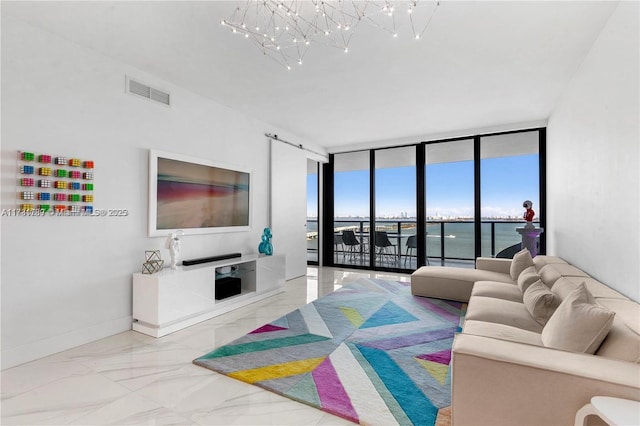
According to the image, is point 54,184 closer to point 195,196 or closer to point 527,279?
point 195,196

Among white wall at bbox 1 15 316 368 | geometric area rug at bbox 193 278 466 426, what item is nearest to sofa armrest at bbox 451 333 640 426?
geometric area rug at bbox 193 278 466 426

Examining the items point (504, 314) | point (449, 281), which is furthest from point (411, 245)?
point (504, 314)

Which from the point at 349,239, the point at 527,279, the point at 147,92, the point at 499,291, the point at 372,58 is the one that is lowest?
the point at 499,291

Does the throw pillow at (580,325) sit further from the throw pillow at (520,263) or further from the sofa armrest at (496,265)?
the sofa armrest at (496,265)

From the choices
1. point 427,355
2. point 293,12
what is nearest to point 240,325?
point 427,355

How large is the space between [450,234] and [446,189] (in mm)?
973

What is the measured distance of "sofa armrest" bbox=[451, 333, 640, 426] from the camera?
4.08ft

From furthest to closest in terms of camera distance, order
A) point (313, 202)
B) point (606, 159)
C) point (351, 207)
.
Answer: point (313, 202), point (351, 207), point (606, 159)

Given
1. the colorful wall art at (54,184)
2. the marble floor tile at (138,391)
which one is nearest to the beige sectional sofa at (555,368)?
the marble floor tile at (138,391)

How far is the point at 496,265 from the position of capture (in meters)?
4.26

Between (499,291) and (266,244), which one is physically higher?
(266,244)

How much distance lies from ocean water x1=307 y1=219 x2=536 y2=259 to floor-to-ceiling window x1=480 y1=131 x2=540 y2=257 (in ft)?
0.05

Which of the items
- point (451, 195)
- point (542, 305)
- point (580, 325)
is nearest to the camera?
point (580, 325)

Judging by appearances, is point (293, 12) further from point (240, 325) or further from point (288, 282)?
point (288, 282)
